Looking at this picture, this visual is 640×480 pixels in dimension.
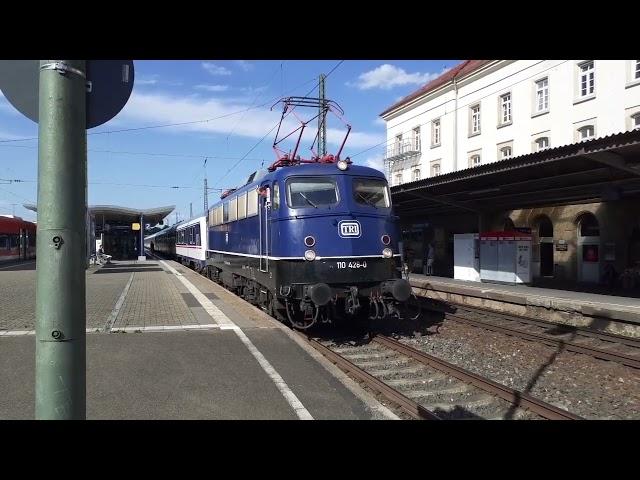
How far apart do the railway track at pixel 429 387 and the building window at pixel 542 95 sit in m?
21.5

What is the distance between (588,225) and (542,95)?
24.8 feet

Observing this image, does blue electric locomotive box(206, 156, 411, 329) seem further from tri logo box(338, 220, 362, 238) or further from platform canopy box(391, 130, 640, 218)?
platform canopy box(391, 130, 640, 218)

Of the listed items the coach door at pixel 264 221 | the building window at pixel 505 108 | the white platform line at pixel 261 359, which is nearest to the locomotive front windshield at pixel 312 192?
the coach door at pixel 264 221

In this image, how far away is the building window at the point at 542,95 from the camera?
88.3 ft

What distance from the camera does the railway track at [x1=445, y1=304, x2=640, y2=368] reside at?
9.17 meters

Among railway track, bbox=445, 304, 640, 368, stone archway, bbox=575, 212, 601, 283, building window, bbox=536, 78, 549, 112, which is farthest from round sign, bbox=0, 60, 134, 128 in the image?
building window, bbox=536, 78, 549, 112

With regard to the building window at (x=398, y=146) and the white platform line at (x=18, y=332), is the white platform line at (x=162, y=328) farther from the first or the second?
the building window at (x=398, y=146)

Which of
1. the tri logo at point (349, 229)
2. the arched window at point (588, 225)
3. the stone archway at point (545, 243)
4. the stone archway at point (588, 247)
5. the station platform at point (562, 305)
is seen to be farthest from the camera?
the stone archway at point (545, 243)

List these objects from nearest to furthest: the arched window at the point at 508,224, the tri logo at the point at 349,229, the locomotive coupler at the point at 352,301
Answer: the locomotive coupler at the point at 352,301 < the tri logo at the point at 349,229 < the arched window at the point at 508,224

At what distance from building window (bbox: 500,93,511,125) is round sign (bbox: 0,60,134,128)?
29.7 m

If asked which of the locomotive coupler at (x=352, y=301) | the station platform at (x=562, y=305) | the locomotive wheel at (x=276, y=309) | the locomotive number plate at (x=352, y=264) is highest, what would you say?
the locomotive number plate at (x=352, y=264)

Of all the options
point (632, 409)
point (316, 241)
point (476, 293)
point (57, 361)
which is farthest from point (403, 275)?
point (57, 361)

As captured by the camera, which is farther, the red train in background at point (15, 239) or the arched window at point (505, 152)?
the red train in background at point (15, 239)
